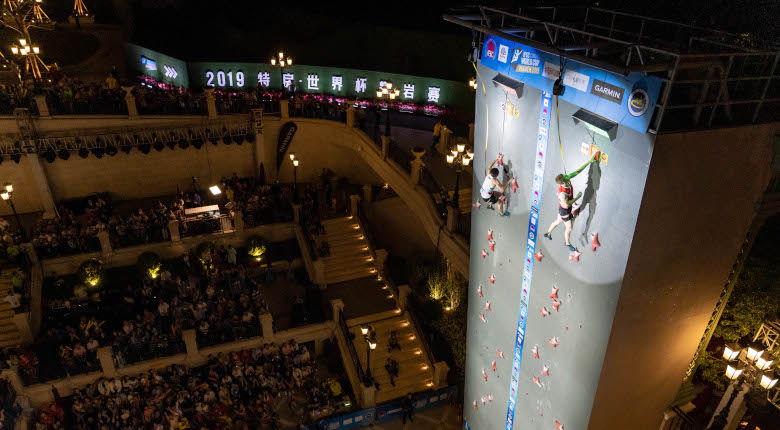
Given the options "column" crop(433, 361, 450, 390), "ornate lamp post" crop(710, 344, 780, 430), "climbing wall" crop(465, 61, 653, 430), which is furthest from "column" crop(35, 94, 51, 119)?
"ornate lamp post" crop(710, 344, 780, 430)

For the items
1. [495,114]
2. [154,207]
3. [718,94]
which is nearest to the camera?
[718,94]

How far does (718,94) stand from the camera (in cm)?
759

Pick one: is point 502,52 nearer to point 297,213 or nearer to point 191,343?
point 191,343

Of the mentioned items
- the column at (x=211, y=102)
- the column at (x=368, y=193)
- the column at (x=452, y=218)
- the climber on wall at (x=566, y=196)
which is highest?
the climber on wall at (x=566, y=196)

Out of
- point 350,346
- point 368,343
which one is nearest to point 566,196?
point 368,343

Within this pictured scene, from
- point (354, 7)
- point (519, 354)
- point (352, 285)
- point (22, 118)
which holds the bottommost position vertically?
point (352, 285)

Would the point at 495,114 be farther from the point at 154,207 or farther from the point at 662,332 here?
the point at 154,207

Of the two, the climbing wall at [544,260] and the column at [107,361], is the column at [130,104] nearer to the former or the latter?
the column at [107,361]

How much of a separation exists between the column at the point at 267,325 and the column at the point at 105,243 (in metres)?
6.99

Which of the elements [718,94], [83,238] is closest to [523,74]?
[718,94]

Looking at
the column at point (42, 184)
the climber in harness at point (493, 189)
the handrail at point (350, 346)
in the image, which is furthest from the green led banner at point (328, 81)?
the climber in harness at point (493, 189)

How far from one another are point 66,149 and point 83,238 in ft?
13.1

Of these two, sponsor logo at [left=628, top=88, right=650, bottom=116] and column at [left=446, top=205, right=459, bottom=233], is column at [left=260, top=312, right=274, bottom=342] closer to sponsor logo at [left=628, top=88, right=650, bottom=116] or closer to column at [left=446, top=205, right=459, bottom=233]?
column at [left=446, top=205, right=459, bottom=233]

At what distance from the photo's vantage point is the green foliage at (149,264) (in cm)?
2066
